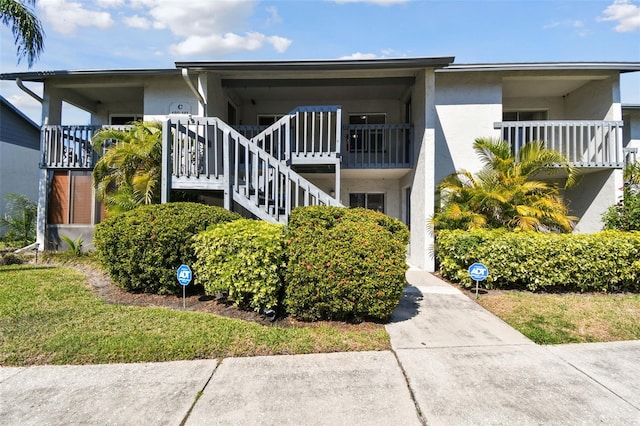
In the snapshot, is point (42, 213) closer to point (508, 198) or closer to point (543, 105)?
point (508, 198)

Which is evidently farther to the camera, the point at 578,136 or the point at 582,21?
the point at 578,136

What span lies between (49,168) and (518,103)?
15.5 metres

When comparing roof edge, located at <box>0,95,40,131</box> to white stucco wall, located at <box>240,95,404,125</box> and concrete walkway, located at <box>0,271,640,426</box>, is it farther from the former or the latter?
concrete walkway, located at <box>0,271,640,426</box>

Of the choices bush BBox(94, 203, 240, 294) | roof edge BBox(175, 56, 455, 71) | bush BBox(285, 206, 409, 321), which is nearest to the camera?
bush BBox(285, 206, 409, 321)

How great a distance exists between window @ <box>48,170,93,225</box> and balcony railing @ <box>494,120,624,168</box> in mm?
12618

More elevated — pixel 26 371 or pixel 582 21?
pixel 582 21

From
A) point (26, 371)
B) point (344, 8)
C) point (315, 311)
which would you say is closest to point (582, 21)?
point (344, 8)

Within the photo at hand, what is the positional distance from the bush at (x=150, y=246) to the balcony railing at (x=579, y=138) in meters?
8.37

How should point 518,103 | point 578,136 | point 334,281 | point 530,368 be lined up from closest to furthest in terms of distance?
point 530,368 < point 334,281 < point 578,136 < point 518,103

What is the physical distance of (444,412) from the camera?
2531 mm

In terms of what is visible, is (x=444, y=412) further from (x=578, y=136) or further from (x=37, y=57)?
(x=37, y=57)

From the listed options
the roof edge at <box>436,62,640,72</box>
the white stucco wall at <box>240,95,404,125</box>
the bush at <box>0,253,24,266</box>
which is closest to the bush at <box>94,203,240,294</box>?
the bush at <box>0,253,24,266</box>

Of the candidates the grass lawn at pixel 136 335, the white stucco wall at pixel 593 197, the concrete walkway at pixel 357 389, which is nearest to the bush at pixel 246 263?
the grass lawn at pixel 136 335

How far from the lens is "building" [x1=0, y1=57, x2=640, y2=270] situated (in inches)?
308
